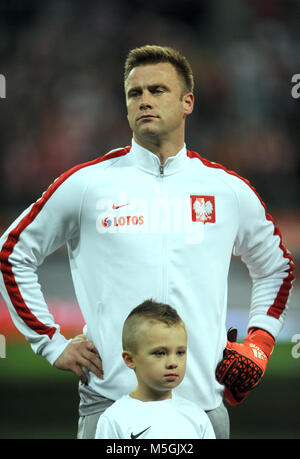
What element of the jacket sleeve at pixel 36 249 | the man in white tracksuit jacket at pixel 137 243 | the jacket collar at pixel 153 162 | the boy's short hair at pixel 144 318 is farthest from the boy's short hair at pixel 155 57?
the boy's short hair at pixel 144 318

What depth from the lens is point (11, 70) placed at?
539cm

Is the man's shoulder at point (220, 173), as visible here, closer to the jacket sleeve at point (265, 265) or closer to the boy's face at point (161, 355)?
the jacket sleeve at point (265, 265)

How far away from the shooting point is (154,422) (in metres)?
1.75

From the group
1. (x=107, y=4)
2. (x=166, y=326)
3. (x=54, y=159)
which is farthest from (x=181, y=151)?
(x=107, y=4)

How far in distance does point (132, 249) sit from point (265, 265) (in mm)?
532

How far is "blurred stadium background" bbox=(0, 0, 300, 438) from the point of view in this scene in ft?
17.1

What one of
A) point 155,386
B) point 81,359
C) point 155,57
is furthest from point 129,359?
point 155,57

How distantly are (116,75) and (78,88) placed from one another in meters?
0.34

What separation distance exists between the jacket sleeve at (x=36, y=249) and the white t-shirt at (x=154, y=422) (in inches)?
14.1

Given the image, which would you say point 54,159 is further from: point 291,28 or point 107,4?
point 291,28

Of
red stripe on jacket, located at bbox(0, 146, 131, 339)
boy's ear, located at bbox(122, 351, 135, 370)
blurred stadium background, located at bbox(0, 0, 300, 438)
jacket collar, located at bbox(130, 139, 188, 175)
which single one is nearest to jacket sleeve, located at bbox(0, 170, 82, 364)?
red stripe on jacket, located at bbox(0, 146, 131, 339)

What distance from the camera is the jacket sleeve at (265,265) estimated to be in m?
2.18

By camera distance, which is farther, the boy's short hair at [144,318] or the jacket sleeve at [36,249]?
the jacket sleeve at [36,249]

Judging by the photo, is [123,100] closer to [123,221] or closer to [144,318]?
[123,221]
